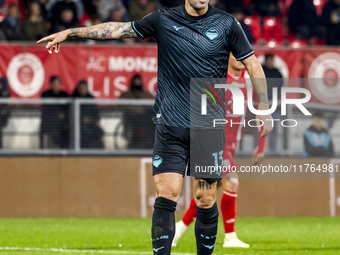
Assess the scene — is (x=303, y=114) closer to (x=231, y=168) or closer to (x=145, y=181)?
(x=145, y=181)

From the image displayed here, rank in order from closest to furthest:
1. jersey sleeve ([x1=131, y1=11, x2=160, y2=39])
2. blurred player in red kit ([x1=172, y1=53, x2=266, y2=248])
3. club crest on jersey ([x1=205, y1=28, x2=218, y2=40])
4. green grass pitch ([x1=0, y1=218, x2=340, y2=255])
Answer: club crest on jersey ([x1=205, y1=28, x2=218, y2=40]) < jersey sleeve ([x1=131, y1=11, x2=160, y2=39]) < green grass pitch ([x1=0, y1=218, x2=340, y2=255]) < blurred player in red kit ([x1=172, y1=53, x2=266, y2=248])

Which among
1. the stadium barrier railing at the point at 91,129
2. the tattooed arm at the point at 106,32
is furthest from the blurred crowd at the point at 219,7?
the tattooed arm at the point at 106,32

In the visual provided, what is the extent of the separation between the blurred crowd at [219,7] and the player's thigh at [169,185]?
392 inches

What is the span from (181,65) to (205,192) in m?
1.03

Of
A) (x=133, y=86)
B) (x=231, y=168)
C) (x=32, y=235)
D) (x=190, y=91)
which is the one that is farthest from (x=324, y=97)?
(x=190, y=91)

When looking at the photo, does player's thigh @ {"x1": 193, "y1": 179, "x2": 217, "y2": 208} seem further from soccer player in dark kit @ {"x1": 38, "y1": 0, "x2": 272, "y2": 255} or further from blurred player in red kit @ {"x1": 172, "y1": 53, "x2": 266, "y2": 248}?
blurred player in red kit @ {"x1": 172, "y1": 53, "x2": 266, "y2": 248}

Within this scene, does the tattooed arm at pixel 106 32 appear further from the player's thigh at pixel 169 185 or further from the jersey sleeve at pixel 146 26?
the player's thigh at pixel 169 185

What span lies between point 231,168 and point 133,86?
180 inches

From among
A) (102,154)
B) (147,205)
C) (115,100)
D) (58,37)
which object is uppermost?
(58,37)

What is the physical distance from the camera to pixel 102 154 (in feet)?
43.7

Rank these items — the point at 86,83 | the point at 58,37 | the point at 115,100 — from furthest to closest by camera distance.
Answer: the point at 86,83 → the point at 115,100 → the point at 58,37

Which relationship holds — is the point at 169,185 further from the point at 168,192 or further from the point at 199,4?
the point at 199,4

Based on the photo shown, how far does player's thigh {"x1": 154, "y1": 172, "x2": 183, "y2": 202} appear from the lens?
6.30 meters

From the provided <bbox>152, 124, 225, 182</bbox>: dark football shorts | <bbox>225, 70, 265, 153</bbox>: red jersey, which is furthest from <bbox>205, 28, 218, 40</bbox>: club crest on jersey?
<bbox>225, 70, 265, 153</bbox>: red jersey
